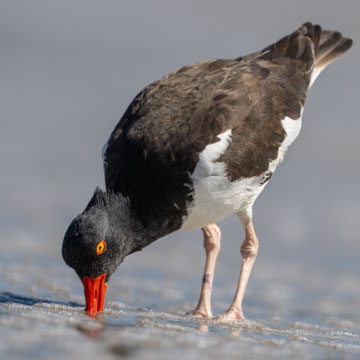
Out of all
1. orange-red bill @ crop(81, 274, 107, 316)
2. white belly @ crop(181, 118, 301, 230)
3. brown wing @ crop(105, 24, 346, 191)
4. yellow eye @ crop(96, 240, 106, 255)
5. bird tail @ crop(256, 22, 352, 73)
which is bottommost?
orange-red bill @ crop(81, 274, 107, 316)

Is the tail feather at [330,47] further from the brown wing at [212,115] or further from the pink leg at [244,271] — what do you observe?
the pink leg at [244,271]

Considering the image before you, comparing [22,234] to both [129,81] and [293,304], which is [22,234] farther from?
[129,81]

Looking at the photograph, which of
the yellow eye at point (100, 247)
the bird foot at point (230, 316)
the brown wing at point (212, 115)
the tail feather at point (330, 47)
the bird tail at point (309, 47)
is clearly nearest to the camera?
the yellow eye at point (100, 247)

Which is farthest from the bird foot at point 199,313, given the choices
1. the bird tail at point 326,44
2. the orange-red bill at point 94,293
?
the bird tail at point 326,44

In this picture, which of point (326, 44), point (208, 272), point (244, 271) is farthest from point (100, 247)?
point (326, 44)

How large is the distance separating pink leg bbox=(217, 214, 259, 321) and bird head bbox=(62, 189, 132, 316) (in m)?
1.13

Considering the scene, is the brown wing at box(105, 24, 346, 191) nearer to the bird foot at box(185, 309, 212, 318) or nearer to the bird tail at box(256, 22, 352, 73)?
the bird tail at box(256, 22, 352, 73)

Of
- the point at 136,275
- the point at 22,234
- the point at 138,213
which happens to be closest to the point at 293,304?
the point at 136,275

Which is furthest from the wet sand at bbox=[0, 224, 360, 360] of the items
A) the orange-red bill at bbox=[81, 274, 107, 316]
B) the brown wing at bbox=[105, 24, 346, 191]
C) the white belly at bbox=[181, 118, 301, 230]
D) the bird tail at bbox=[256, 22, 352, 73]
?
the bird tail at bbox=[256, 22, 352, 73]

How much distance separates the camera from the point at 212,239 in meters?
7.46

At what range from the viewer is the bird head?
536 centimetres

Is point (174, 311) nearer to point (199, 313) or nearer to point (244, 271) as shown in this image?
point (199, 313)

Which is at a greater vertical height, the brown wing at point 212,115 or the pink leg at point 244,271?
the brown wing at point 212,115

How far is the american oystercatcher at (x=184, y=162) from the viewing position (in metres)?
5.67
